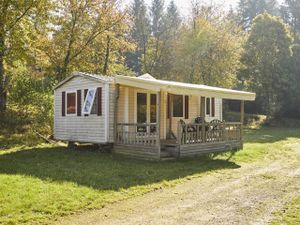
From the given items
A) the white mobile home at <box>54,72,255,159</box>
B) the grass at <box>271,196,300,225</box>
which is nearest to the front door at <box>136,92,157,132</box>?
the white mobile home at <box>54,72,255,159</box>

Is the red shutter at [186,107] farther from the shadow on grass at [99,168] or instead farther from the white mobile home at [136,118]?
the shadow on grass at [99,168]

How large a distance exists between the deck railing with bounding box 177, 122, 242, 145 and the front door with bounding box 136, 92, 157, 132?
6.07 ft

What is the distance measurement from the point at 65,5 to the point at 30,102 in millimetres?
6600

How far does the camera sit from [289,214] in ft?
22.3

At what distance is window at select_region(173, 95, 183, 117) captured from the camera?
1684 centimetres

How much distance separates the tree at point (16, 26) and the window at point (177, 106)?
313 inches

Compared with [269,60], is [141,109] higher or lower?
lower

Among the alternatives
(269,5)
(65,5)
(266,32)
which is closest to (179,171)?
(65,5)

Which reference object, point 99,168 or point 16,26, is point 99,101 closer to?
point 99,168

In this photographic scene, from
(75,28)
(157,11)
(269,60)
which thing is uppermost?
(157,11)

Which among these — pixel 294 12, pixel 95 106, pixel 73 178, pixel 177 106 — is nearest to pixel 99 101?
pixel 95 106

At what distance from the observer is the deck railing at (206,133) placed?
1362 centimetres

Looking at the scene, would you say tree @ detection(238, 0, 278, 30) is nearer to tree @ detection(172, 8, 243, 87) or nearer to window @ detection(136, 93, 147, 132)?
tree @ detection(172, 8, 243, 87)

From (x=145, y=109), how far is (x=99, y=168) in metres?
5.01
